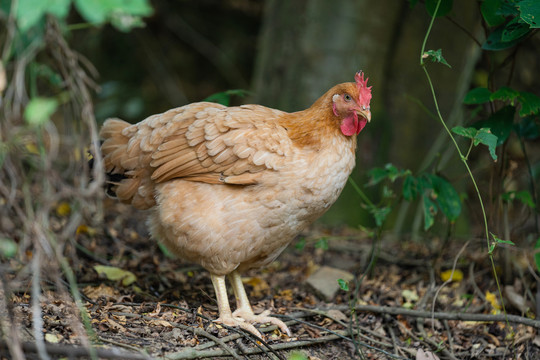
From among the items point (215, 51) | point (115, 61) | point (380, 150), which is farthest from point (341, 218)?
point (115, 61)

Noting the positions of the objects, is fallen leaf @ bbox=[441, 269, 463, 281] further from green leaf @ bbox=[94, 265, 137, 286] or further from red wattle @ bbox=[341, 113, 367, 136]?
green leaf @ bbox=[94, 265, 137, 286]

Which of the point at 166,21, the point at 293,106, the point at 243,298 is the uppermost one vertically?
the point at 166,21

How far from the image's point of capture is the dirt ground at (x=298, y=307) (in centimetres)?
290

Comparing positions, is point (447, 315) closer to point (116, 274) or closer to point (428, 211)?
point (428, 211)

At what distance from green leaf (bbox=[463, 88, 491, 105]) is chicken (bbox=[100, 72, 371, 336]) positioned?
0.75 meters

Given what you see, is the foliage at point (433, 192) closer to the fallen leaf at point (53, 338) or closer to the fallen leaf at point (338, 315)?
the fallen leaf at point (338, 315)

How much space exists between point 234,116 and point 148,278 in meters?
1.49

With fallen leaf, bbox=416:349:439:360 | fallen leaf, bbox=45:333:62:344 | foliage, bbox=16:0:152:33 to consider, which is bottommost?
fallen leaf, bbox=416:349:439:360

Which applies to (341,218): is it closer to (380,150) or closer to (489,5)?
(380,150)

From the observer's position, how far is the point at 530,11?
299 cm

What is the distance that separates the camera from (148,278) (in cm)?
411

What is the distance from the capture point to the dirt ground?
2.90 meters

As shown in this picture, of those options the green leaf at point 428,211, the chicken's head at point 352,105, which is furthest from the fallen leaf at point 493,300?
the chicken's head at point 352,105

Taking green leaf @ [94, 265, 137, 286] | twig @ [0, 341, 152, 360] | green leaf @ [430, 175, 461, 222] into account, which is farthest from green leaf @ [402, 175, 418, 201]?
twig @ [0, 341, 152, 360]
